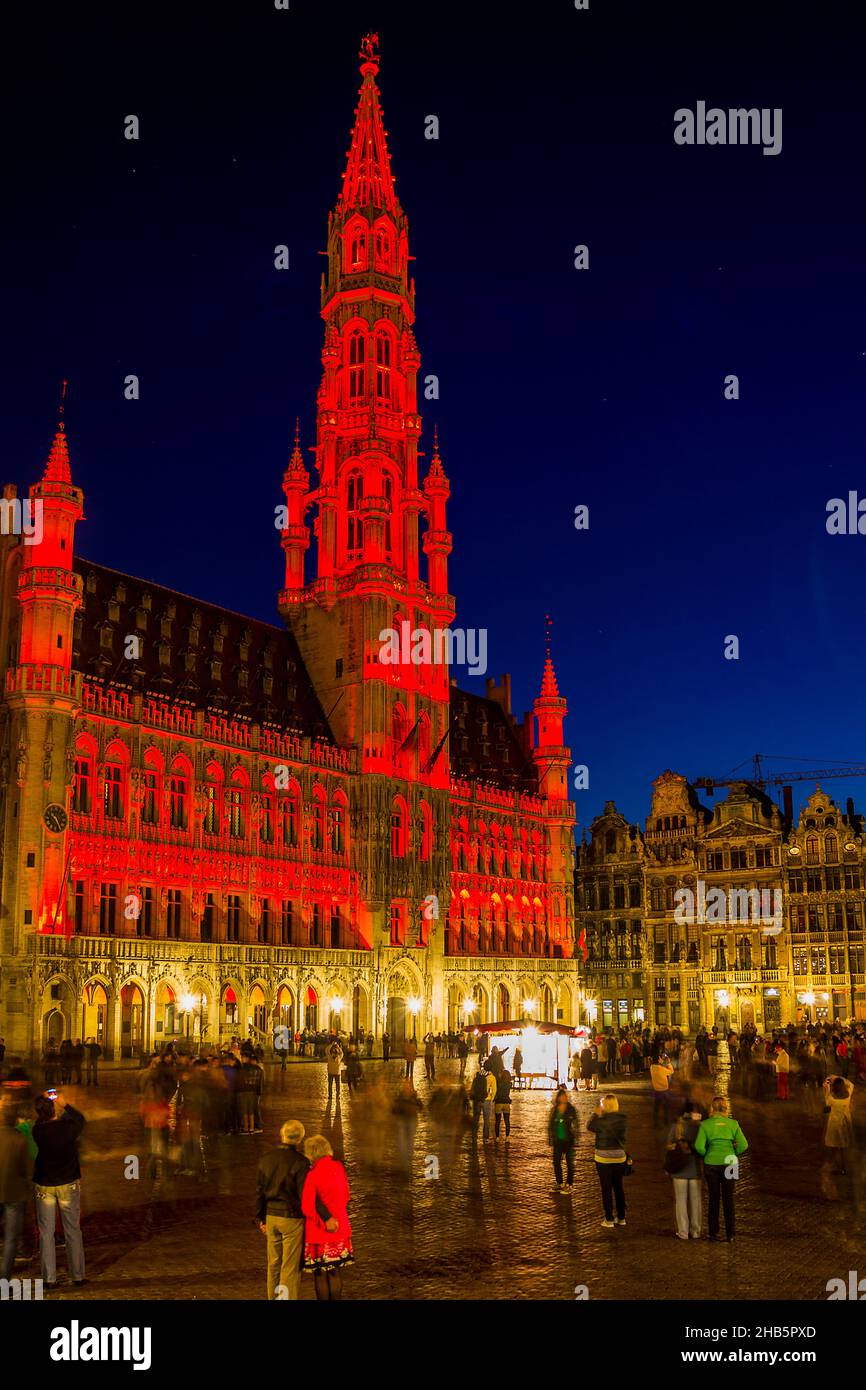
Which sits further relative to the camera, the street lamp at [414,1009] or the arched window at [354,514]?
the arched window at [354,514]

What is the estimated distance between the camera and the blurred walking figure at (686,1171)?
15055mm

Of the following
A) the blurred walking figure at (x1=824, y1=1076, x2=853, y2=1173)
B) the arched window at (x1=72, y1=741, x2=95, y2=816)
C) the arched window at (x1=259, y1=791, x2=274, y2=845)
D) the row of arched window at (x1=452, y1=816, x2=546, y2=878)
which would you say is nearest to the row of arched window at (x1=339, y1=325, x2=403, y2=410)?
the row of arched window at (x1=452, y1=816, x2=546, y2=878)

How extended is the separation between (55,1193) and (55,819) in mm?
40325

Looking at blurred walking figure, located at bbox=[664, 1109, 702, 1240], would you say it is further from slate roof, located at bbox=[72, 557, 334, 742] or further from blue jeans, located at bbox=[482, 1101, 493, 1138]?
slate roof, located at bbox=[72, 557, 334, 742]

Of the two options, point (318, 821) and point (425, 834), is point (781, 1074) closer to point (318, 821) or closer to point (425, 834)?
point (318, 821)

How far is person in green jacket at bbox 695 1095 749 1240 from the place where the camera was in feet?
48.9

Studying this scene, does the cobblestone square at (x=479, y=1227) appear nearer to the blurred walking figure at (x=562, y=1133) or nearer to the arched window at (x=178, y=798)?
the blurred walking figure at (x=562, y=1133)

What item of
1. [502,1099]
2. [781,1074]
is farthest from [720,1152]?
[781,1074]

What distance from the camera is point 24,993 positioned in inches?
1943

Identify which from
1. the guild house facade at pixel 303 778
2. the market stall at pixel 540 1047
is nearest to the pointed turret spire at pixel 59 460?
the guild house facade at pixel 303 778

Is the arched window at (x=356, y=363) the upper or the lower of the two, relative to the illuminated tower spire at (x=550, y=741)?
upper

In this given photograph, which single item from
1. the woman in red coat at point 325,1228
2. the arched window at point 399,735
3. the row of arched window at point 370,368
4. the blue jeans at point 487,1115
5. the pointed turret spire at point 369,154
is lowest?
the blue jeans at point 487,1115

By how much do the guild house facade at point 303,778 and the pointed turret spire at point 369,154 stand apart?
19cm
